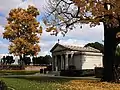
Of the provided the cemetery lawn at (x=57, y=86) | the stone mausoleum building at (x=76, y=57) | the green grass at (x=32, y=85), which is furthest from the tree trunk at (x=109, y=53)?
the stone mausoleum building at (x=76, y=57)

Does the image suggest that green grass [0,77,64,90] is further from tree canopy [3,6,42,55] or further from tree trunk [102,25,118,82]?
tree canopy [3,6,42,55]

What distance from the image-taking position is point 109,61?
3553 cm

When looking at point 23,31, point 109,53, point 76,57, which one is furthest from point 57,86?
point 23,31

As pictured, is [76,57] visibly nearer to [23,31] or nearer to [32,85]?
[23,31]

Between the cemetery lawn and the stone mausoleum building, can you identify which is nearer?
the cemetery lawn

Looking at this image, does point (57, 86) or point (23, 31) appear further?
point (23, 31)

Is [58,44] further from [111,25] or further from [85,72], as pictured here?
[111,25]

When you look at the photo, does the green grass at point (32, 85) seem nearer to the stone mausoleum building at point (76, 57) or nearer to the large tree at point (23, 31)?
the stone mausoleum building at point (76, 57)

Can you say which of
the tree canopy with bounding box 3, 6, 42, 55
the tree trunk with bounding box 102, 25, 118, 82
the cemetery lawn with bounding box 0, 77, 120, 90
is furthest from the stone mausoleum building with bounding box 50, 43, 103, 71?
the cemetery lawn with bounding box 0, 77, 120, 90

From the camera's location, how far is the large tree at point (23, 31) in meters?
73.9

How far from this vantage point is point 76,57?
64062mm

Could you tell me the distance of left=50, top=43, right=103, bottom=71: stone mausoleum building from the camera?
63088mm

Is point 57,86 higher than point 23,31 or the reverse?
the reverse

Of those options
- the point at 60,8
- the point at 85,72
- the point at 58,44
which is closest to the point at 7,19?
the point at 58,44
